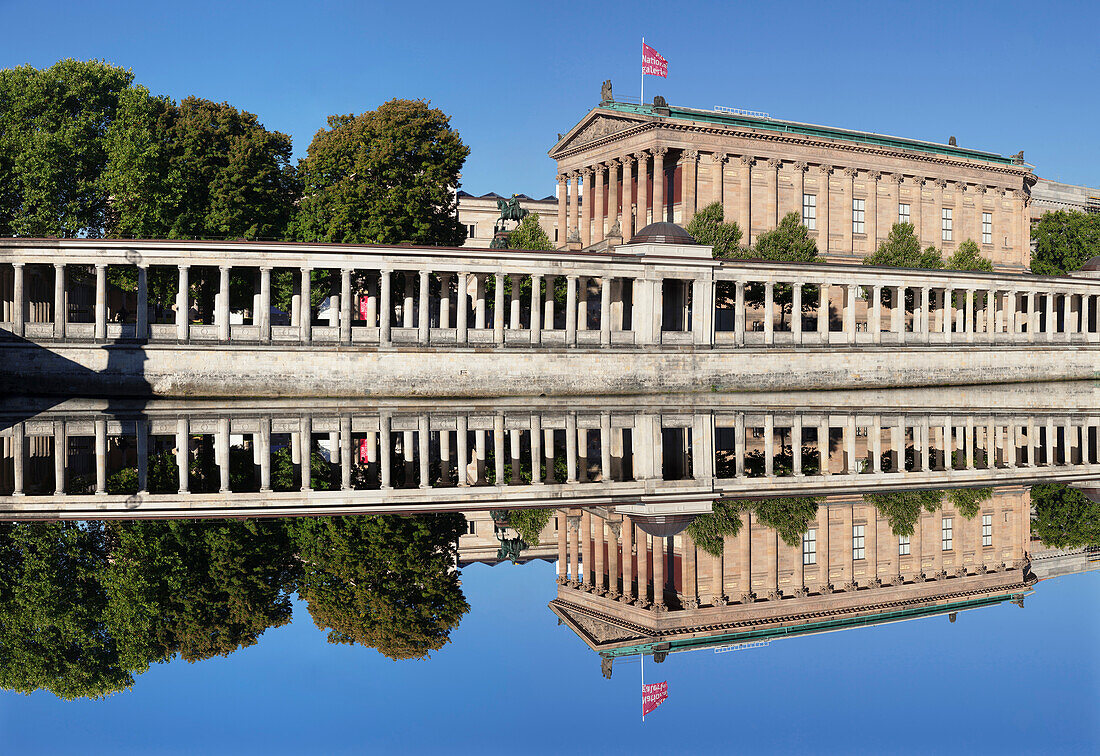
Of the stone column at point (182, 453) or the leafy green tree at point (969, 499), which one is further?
the stone column at point (182, 453)

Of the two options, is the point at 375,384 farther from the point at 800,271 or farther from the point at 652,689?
the point at 652,689

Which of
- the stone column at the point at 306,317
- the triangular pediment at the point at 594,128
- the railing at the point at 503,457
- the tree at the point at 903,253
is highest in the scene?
the triangular pediment at the point at 594,128

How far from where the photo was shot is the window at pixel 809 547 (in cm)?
1638

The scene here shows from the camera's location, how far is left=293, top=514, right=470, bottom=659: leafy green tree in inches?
478

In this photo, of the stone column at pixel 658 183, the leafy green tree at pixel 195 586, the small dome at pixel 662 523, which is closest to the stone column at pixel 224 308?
the leafy green tree at pixel 195 586

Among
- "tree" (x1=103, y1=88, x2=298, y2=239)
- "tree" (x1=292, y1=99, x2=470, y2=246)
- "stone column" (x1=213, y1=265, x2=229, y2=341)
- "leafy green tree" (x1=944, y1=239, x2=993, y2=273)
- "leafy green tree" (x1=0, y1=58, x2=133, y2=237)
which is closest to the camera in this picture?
"stone column" (x1=213, y1=265, x2=229, y2=341)

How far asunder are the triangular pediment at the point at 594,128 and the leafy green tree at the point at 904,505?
60938 millimetres

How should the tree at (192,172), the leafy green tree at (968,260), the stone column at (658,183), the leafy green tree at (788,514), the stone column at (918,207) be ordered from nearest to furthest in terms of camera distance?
the leafy green tree at (788,514)
the tree at (192,172)
the stone column at (658,183)
the leafy green tree at (968,260)
the stone column at (918,207)

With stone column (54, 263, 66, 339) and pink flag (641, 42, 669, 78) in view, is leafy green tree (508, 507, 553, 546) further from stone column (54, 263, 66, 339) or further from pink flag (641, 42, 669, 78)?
pink flag (641, 42, 669, 78)

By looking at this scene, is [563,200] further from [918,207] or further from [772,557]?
[772,557]

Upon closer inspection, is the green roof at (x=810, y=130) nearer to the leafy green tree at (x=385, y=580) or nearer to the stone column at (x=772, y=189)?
the stone column at (x=772, y=189)

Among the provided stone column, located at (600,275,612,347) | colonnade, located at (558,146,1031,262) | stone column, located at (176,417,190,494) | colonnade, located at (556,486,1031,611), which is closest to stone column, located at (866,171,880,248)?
colonnade, located at (558,146,1031,262)

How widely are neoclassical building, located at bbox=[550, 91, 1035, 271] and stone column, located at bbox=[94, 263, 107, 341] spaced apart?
126 feet

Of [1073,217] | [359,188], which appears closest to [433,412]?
[359,188]
